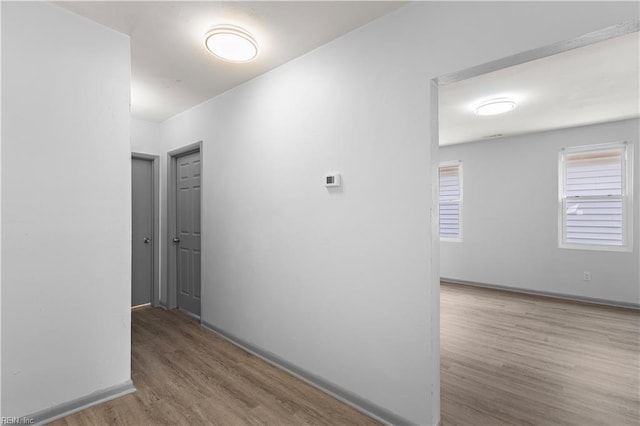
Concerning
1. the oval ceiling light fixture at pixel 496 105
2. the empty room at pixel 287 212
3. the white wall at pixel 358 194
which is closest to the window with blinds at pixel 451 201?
the oval ceiling light fixture at pixel 496 105

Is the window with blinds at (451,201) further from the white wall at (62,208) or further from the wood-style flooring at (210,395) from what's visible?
the white wall at (62,208)

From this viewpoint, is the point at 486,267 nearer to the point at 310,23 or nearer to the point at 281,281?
the point at 281,281

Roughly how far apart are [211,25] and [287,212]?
148 centimetres

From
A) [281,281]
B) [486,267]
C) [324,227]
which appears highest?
[324,227]

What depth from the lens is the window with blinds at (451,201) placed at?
19.3 ft

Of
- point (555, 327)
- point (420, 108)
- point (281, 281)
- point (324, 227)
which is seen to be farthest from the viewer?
point (555, 327)

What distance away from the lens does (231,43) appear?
2246mm

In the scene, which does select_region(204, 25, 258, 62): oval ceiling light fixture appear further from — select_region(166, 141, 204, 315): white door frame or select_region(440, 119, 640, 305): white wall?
select_region(440, 119, 640, 305): white wall

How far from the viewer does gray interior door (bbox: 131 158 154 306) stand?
426 centimetres

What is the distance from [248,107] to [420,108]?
1835mm

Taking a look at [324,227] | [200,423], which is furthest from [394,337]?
[200,423]

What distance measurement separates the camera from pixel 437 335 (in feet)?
6.15

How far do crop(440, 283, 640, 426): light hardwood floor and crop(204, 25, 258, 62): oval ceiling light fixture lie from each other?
9.51 feet

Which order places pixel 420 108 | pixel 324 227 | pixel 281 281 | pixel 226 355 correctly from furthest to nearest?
1. pixel 226 355
2. pixel 281 281
3. pixel 324 227
4. pixel 420 108
